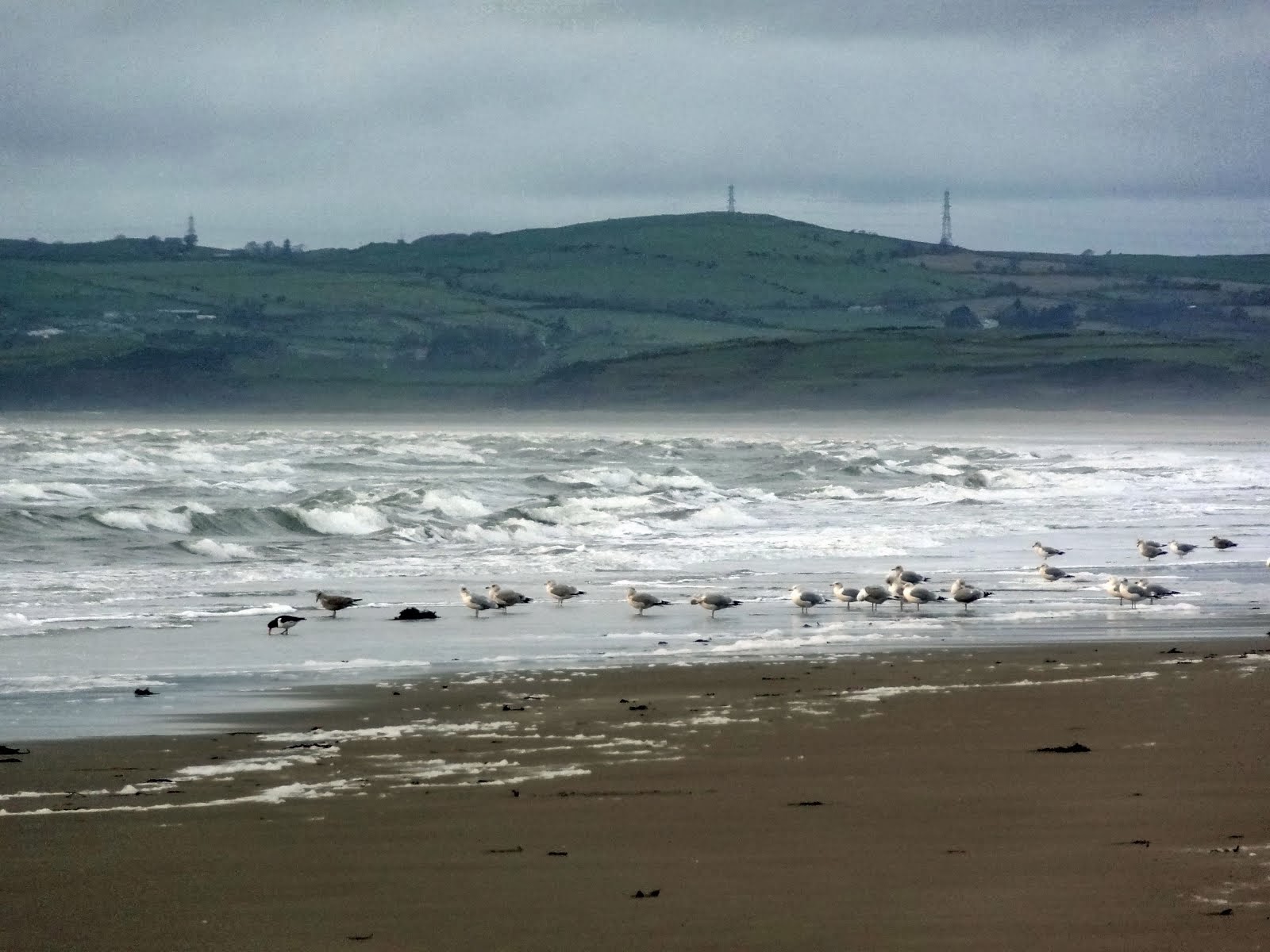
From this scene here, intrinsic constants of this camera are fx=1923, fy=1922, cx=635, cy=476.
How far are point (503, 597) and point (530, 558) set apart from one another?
548 cm

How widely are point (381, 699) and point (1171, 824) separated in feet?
16.0

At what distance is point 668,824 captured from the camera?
7.09 meters

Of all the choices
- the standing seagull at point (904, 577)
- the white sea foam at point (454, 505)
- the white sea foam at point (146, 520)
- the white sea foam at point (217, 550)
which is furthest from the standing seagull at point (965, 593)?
the white sea foam at point (454, 505)

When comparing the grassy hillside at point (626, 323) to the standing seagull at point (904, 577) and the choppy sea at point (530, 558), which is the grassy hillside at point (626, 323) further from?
the standing seagull at point (904, 577)

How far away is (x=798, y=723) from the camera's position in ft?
31.0

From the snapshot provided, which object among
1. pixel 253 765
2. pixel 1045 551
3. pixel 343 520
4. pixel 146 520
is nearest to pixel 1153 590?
pixel 1045 551

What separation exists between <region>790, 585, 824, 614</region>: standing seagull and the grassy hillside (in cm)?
8282

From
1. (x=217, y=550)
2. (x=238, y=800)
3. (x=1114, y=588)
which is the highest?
(x=238, y=800)

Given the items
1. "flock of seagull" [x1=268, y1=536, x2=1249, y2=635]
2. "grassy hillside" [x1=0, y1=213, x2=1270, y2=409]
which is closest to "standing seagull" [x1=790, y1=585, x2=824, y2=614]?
"flock of seagull" [x1=268, y1=536, x2=1249, y2=635]

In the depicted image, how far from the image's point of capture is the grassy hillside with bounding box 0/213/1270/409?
330 feet

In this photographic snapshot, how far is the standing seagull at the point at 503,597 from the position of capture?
15266mm

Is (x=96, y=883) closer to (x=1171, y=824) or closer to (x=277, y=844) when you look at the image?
(x=277, y=844)

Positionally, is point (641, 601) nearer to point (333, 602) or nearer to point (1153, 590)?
point (333, 602)

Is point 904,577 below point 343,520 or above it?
above
